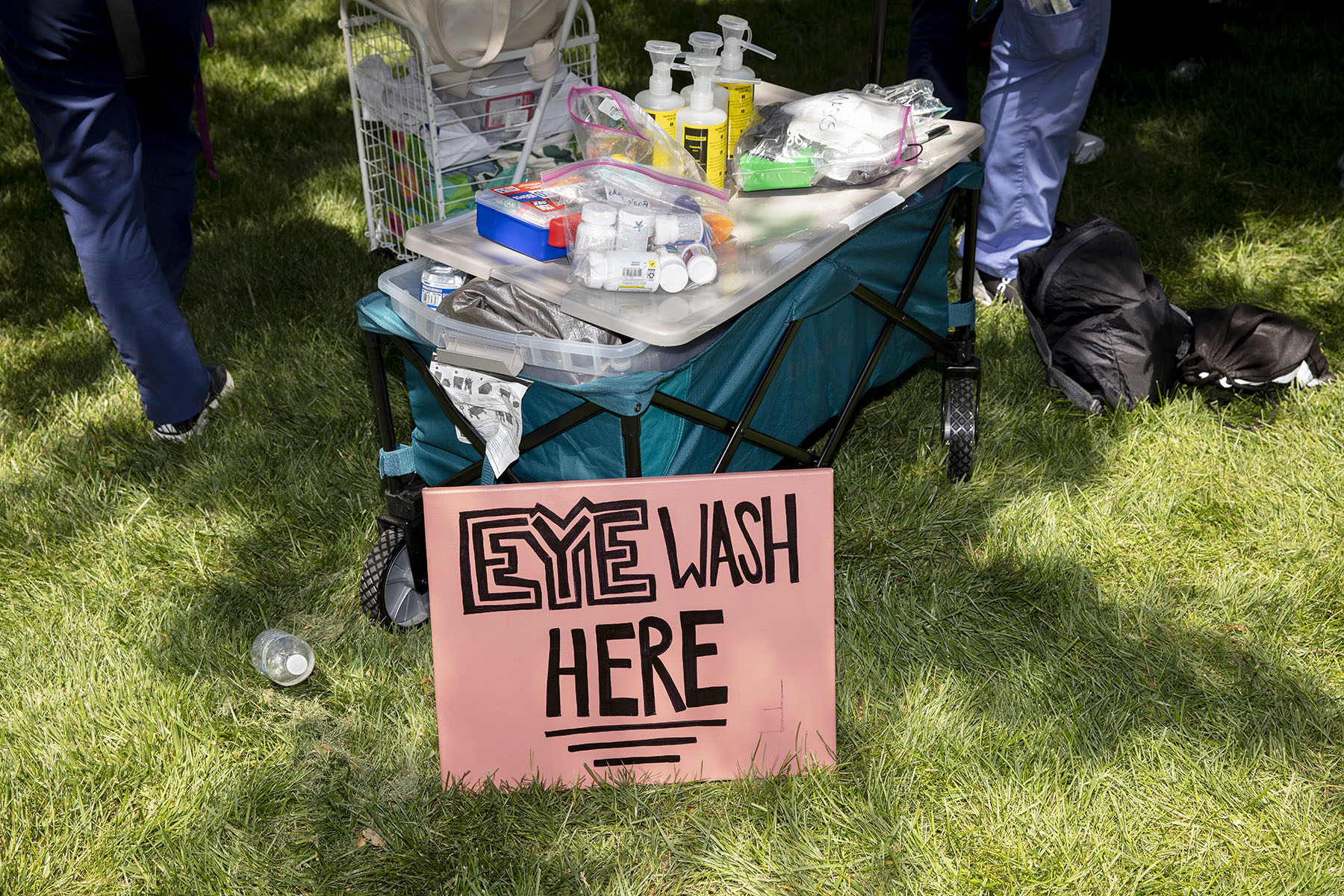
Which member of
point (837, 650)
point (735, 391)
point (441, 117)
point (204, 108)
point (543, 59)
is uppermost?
point (543, 59)

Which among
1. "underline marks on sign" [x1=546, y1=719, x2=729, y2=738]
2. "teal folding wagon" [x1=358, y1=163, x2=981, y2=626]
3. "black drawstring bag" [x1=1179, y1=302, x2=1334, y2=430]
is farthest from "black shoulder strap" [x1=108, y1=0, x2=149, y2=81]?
"black drawstring bag" [x1=1179, y1=302, x2=1334, y2=430]

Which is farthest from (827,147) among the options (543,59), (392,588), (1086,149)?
(1086,149)

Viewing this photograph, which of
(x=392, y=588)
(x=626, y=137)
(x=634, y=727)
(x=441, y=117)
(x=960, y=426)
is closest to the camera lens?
(x=634, y=727)

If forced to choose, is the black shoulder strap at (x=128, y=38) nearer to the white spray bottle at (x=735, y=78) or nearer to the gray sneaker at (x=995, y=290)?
the white spray bottle at (x=735, y=78)

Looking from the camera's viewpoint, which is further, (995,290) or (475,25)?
(995,290)

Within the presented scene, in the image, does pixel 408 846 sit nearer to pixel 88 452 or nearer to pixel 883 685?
pixel 883 685

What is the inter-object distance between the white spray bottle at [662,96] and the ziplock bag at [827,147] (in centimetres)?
20

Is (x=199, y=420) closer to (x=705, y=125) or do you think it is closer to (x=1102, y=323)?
(x=705, y=125)

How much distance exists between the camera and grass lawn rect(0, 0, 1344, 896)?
6.44 feet

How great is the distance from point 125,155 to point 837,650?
2.15 meters

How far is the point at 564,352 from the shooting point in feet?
6.26

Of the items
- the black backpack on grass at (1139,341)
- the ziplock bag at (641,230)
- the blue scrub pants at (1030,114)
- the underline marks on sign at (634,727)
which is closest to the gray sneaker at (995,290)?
the blue scrub pants at (1030,114)

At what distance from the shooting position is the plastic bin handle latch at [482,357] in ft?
6.31

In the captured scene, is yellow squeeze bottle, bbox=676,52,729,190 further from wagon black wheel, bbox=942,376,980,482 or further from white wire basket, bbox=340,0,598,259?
white wire basket, bbox=340,0,598,259
